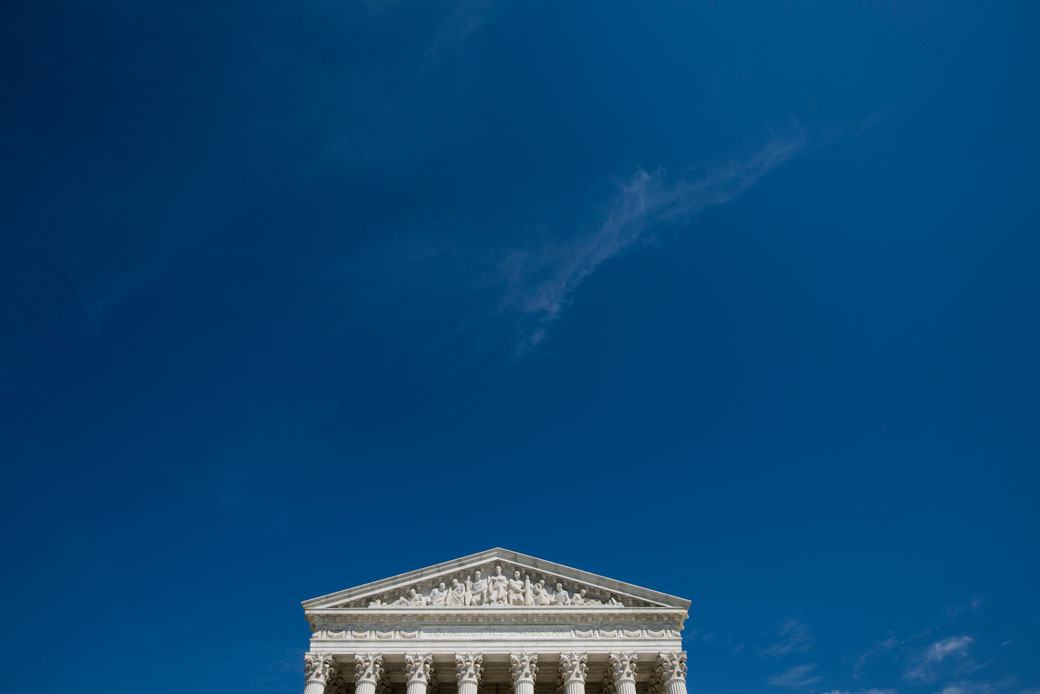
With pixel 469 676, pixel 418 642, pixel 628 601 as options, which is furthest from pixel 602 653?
pixel 418 642

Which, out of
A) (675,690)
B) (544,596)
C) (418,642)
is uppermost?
(544,596)

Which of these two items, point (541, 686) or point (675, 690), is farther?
point (541, 686)

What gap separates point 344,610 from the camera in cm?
3150

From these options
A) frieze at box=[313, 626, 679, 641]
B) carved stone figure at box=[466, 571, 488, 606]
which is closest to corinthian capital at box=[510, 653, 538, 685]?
frieze at box=[313, 626, 679, 641]

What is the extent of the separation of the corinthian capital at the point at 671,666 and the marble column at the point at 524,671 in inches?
243

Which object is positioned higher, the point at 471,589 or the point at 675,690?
the point at 471,589

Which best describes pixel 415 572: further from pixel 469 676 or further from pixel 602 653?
pixel 602 653

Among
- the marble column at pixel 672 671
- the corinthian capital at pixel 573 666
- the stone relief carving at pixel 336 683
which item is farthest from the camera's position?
the stone relief carving at pixel 336 683

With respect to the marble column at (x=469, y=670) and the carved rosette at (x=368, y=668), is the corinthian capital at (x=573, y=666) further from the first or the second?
the carved rosette at (x=368, y=668)

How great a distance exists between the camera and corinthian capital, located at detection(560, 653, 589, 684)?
29859 millimetres

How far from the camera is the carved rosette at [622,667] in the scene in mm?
29891

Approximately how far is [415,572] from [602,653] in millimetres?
10502

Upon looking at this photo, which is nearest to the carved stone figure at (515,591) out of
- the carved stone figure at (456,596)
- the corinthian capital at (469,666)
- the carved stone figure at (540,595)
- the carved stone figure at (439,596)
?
the carved stone figure at (540,595)

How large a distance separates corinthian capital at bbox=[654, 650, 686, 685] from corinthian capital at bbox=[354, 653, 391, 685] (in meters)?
13.9
